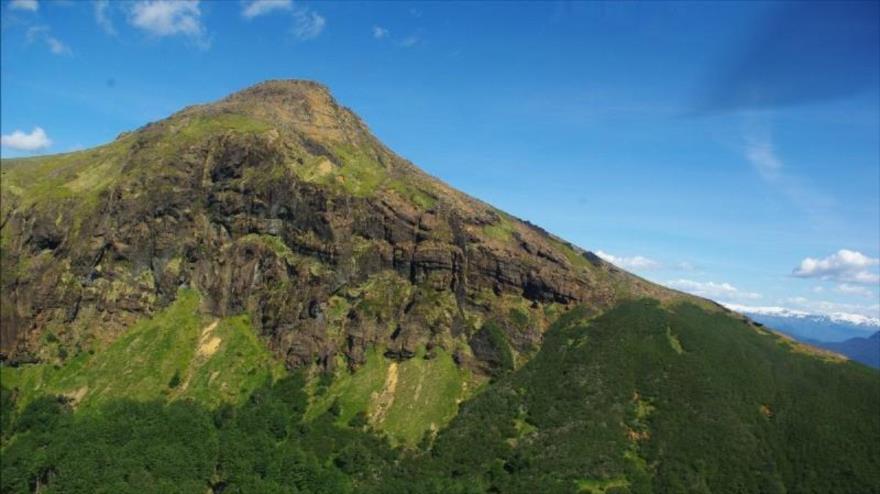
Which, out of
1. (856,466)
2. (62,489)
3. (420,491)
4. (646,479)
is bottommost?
(62,489)

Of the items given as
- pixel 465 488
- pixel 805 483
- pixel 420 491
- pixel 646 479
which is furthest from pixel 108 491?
pixel 805 483

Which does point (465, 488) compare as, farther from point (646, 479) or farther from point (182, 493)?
point (182, 493)

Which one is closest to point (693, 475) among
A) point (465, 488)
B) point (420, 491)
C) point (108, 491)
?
point (465, 488)

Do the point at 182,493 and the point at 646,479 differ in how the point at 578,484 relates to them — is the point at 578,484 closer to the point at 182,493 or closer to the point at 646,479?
the point at 646,479

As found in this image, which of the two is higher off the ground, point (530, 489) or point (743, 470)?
point (743, 470)

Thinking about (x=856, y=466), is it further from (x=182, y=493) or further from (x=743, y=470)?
(x=182, y=493)

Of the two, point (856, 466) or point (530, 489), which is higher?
point (856, 466)

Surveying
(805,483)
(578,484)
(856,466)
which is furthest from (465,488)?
(856,466)
